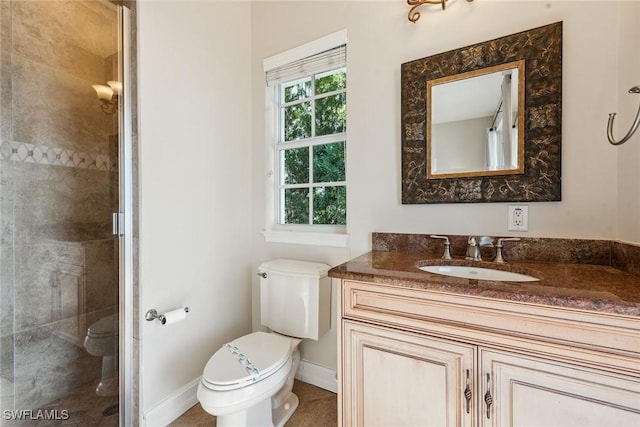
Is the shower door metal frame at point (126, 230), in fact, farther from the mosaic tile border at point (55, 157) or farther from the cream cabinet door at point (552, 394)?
the cream cabinet door at point (552, 394)

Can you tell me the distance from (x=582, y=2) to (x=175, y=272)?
2267 mm

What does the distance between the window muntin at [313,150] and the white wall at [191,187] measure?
272 mm

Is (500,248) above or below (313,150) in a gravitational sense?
below

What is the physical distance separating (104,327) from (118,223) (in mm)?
561

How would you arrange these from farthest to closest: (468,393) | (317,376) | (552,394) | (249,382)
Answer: (317,376) < (249,382) < (468,393) < (552,394)

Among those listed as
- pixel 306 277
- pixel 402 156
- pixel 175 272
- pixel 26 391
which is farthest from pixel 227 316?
pixel 402 156

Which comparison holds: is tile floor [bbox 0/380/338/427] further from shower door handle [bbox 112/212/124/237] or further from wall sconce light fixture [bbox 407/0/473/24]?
wall sconce light fixture [bbox 407/0/473/24]

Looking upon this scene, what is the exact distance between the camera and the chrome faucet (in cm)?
131

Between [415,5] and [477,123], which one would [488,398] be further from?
[415,5]

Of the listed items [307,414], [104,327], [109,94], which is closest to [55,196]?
[109,94]

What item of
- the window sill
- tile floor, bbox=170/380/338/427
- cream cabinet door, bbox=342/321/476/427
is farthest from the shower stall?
cream cabinet door, bbox=342/321/476/427

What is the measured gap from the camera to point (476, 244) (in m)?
1.31

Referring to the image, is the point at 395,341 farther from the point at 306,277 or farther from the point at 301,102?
the point at 301,102

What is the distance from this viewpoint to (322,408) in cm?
166
